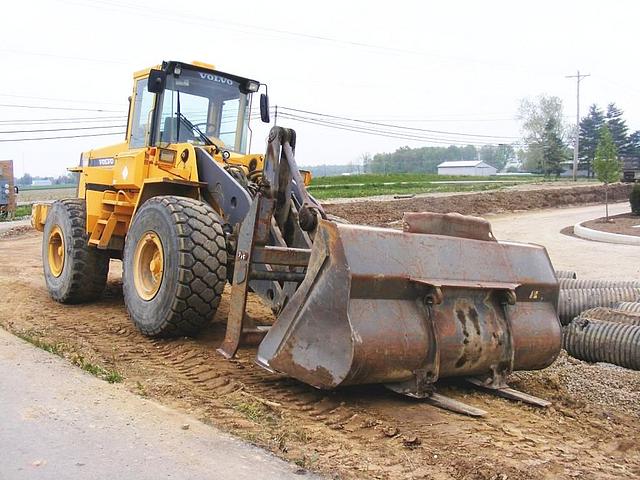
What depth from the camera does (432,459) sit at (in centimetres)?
390

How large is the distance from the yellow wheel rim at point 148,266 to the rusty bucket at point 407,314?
1833 mm

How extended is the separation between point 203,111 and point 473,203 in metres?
20.1

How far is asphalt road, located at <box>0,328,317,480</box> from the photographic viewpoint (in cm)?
362

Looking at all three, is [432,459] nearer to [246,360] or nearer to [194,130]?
[246,360]

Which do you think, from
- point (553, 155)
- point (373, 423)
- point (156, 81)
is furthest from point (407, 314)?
point (553, 155)

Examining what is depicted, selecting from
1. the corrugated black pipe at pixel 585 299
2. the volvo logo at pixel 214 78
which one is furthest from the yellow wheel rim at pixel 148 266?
the corrugated black pipe at pixel 585 299

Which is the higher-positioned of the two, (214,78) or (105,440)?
(214,78)

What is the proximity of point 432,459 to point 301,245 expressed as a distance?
251cm

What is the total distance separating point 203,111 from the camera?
8.20 meters

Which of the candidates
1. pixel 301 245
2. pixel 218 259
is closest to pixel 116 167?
pixel 218 259

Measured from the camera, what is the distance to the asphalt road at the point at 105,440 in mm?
3619

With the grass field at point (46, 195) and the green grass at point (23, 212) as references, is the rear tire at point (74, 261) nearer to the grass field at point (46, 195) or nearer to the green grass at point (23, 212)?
the green grass at point (23, 212)

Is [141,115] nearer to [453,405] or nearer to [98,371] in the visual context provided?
[98,371]

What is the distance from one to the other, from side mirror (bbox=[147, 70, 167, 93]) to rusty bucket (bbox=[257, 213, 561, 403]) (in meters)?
3.51
